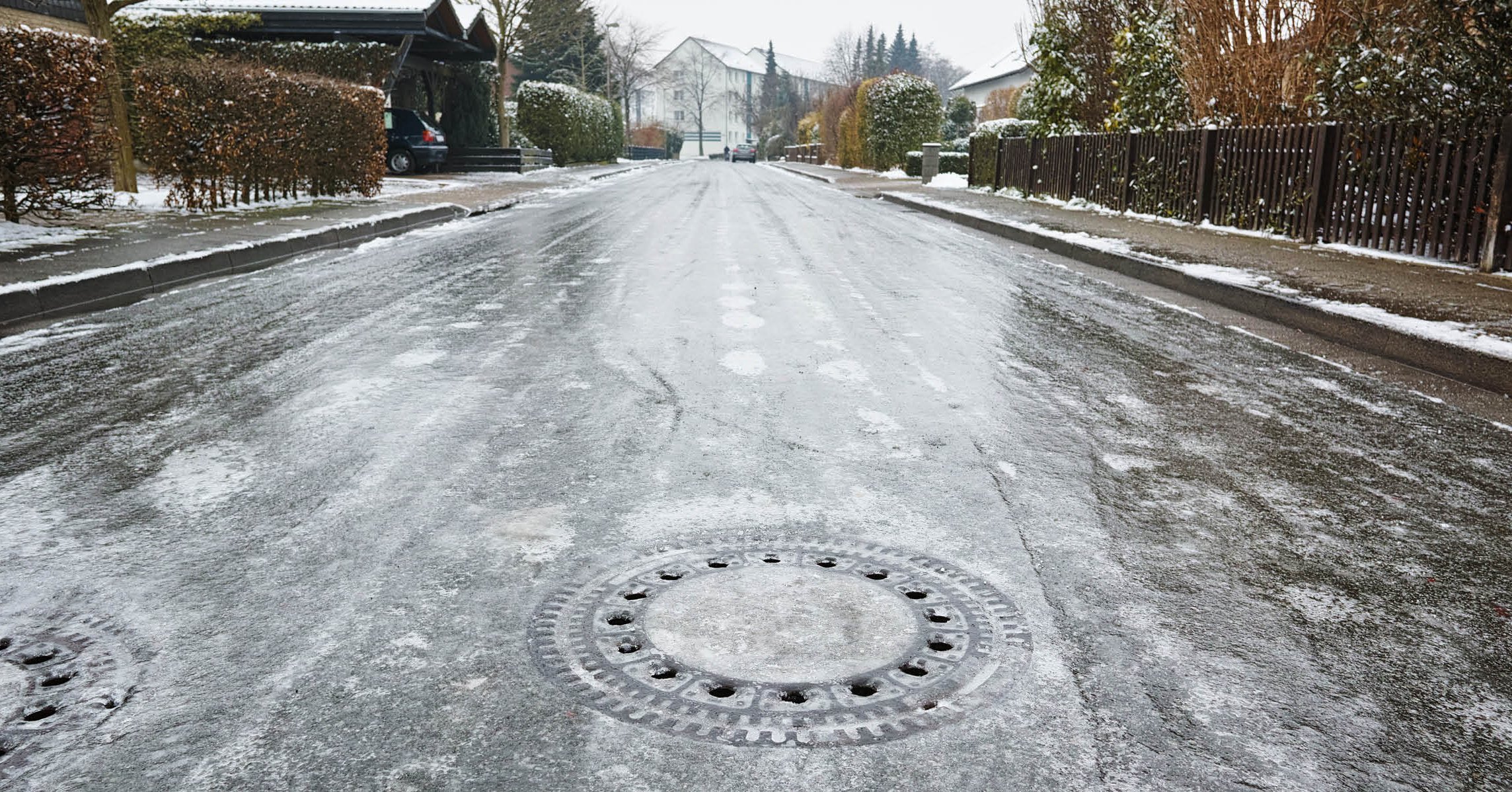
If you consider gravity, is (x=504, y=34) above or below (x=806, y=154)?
above

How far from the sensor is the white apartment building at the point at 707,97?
395 feet

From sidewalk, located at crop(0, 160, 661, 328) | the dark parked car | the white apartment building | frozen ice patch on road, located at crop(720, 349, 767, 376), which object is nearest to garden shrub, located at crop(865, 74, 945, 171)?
the dark parked car

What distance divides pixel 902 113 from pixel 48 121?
31.2 metres

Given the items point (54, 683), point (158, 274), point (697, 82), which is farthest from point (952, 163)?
point (697, 82)

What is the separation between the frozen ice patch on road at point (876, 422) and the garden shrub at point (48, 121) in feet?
30.8

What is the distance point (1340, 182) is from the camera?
11.9 meters

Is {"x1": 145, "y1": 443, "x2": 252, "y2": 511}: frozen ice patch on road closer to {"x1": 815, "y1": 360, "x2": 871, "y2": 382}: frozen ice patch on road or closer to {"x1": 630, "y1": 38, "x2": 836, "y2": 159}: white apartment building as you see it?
{"x1": 815, "y1": 360, "x2": 871, "y2": 382}: frozen ice patch on road

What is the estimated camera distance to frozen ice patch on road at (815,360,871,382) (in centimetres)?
574

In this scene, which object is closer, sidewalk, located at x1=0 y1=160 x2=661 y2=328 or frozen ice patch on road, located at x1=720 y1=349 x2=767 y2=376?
frozen ice patch on road, located at x1=720 y1=349 x2=767 y2=376

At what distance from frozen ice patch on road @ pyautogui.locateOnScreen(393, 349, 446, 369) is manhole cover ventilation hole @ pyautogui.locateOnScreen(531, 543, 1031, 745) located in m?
3.16

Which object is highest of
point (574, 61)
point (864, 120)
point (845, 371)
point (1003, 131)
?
point (574, 61)

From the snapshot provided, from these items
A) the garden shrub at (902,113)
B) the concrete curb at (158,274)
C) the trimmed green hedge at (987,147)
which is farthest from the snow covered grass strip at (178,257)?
the garden shrub at (902,113)

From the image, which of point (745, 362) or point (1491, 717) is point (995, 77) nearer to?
point (745, 362)

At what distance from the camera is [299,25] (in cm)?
2797
